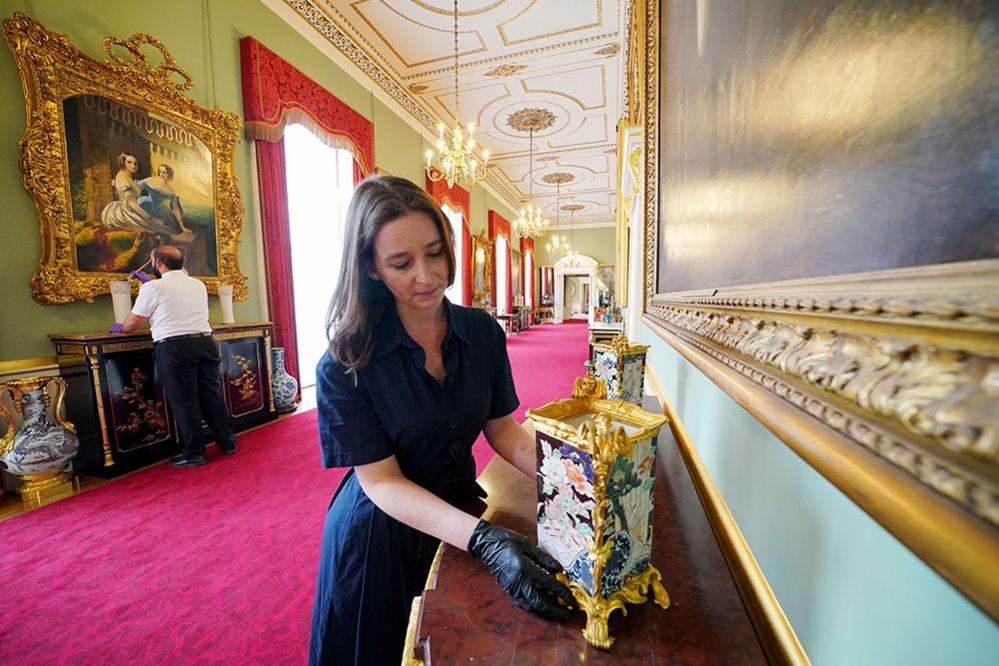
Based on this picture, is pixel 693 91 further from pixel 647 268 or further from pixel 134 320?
pixel 134 320

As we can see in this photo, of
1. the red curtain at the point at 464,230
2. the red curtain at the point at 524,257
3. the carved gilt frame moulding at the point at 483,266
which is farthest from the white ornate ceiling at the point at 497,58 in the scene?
the red curtain at the point at 524,257

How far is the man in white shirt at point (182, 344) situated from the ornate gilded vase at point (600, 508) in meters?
3.15

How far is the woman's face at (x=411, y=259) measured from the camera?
0.97 metres

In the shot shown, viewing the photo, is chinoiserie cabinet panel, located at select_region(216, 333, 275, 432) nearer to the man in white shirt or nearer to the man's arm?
the man in white shirt

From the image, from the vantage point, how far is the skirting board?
48cm

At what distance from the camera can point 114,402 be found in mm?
2615

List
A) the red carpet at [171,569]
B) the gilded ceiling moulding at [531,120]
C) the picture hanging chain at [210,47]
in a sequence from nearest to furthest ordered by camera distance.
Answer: the red carpet at [171,569] < the picture hanging chain at [210,47] < the gilded ceiling moulding at [531,120]

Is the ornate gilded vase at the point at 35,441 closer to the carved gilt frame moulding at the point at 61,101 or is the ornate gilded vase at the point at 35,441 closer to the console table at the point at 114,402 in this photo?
the console table at the point at 114,402

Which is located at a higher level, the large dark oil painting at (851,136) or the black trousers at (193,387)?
the large dark oil painting at (851,136)

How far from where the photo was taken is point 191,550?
1922 millimetres

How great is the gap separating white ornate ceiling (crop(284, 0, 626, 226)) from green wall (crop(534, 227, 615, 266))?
7451 mm

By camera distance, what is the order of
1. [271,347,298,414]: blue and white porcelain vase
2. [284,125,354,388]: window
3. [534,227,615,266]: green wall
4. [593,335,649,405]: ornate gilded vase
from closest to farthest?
[593,335,649,405]: ornate gilded vase → [271,347,298,414]: blue and white porcelain vase → [284,125,354,388]: window → [534,227,615,266]: green wall

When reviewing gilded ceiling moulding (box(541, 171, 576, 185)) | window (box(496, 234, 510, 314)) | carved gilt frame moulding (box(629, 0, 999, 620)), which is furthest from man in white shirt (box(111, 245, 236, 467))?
window (box(496, 234, 510, 314))

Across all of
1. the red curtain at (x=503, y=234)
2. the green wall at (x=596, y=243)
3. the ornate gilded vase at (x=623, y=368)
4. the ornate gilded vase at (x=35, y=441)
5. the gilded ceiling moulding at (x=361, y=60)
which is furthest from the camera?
the green wall at (x=596, y=243)
